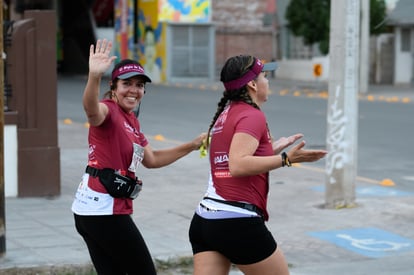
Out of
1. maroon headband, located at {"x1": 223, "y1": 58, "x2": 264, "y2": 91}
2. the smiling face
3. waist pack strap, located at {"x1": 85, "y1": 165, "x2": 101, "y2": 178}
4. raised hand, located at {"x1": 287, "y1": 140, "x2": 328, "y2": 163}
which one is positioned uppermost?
maroon headband, located at {"x1": 223, "y1": 58, "x2": 264, "y2": 91}

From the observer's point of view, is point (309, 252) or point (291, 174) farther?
point (291, 174)

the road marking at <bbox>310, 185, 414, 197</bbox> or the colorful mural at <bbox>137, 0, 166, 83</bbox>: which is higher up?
the colorful mural at <bbox>137, 0, 166, 83</bbox>

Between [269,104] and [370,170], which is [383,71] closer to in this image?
[269,104]

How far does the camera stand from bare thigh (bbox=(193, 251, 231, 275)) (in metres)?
4.49

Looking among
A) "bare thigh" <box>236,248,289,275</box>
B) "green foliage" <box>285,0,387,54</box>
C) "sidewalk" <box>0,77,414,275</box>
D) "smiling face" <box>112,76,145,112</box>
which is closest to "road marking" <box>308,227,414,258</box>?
"sidewalk" <box>0,77,414,275</box>

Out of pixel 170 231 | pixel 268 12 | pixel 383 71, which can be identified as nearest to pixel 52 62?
pixel 170 231

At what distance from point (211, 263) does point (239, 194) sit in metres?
0.40

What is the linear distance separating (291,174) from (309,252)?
185 inches

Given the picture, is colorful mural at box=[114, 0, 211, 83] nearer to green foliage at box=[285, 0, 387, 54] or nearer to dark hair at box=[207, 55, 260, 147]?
green foliage at box=[285, 0, 387, 54]

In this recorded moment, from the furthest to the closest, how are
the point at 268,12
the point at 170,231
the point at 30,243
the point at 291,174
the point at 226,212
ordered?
the point at 268,12 < the point at 291,174 < the point at 170,231 < the point at 30,243 < the point at 226,212

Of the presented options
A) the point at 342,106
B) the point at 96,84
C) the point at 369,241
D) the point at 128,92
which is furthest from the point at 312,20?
the point at 96,84

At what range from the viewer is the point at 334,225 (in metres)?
8.84

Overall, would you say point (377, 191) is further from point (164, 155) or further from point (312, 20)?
point (312, 20)

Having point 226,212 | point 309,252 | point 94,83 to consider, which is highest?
point 94,83
